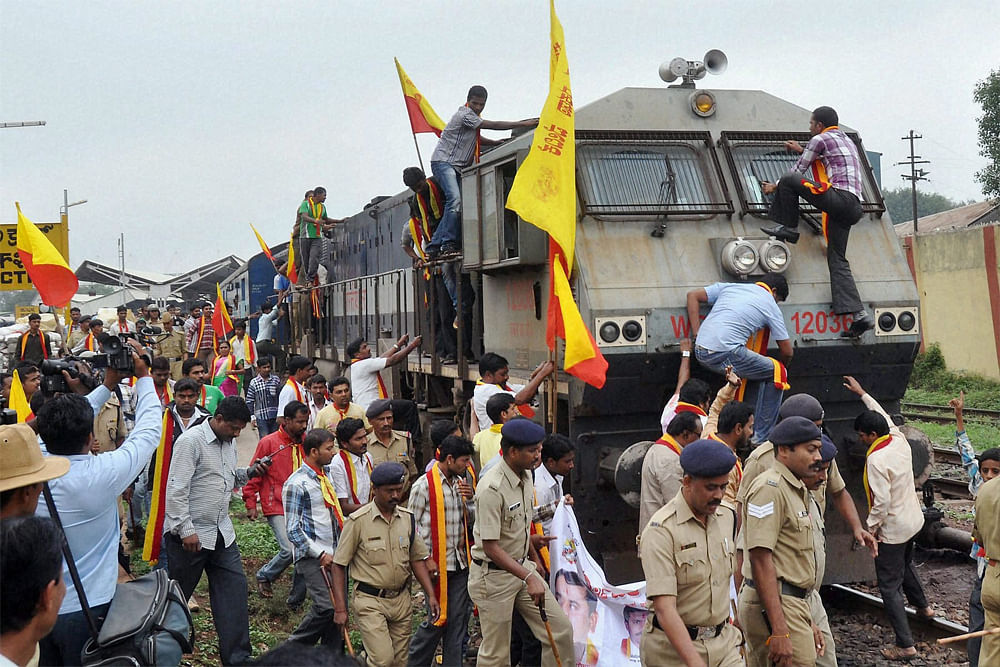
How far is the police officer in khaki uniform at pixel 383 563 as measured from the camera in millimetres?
5285

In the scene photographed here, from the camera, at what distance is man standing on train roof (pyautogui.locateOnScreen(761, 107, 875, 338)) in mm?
7020

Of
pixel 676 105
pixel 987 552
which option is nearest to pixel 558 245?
pixel 676 105

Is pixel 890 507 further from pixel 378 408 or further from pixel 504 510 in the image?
pixel 378 408

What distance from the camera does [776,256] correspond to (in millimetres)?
6996

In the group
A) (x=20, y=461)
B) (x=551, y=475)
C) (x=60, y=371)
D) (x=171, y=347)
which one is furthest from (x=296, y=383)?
(x=171, y=347)

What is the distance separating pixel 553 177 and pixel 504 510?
2.31 m

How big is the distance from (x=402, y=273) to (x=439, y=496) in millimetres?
6580

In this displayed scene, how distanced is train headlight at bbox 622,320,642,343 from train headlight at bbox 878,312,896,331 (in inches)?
72.3

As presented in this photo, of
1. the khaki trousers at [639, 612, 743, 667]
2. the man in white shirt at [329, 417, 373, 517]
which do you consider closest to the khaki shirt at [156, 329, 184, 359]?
the man in white shirt at [329, 417, 373, 517]

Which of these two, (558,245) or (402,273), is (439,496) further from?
(402,273)

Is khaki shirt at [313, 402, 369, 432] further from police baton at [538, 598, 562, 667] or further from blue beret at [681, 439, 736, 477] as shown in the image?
blue beret at [681, 439, 736, 477]

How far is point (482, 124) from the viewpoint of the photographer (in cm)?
891

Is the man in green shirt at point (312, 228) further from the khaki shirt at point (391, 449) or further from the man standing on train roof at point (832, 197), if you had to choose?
the man standing on train roof at point (832, 197)

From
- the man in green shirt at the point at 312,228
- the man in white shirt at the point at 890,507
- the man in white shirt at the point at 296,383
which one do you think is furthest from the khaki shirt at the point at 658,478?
the man in green shirt at the point at 312,228
